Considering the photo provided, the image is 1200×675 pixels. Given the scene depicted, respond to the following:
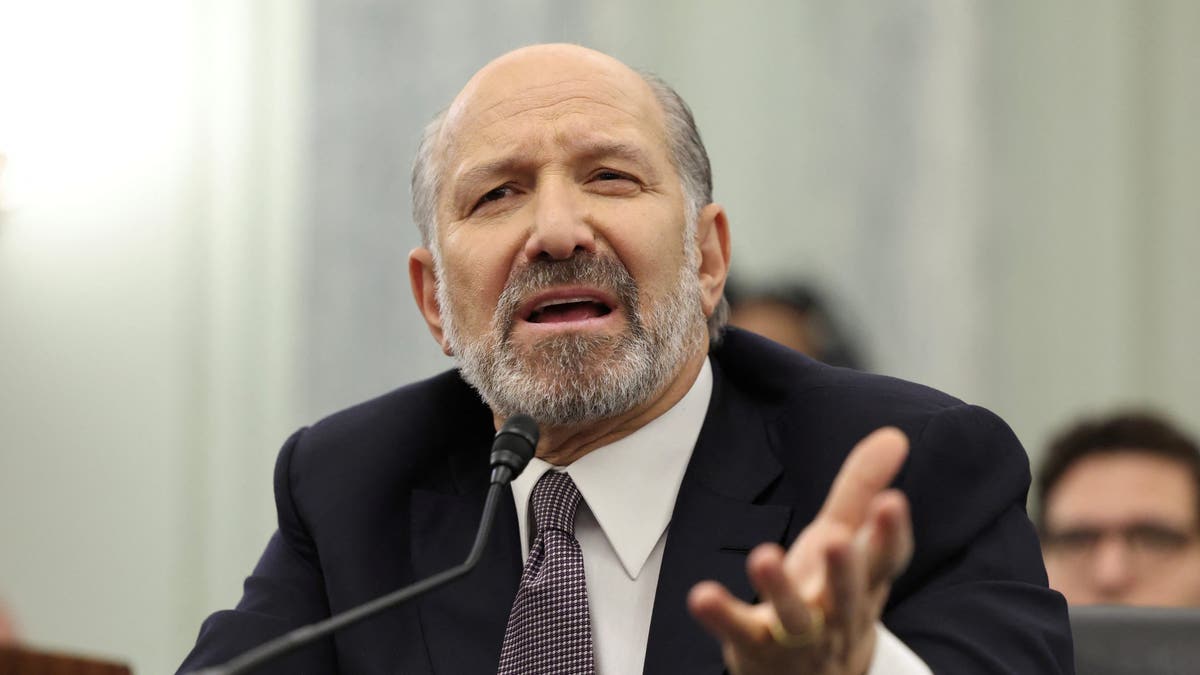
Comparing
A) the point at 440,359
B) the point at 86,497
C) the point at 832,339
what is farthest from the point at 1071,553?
the point at 86,497

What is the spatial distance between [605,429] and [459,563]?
0.88ft

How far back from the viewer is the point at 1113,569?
9.98 ft

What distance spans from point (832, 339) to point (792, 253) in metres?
0.51

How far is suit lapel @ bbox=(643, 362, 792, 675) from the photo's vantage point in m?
1.82

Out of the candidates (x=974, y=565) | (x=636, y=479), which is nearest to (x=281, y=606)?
(x=636, y=479)

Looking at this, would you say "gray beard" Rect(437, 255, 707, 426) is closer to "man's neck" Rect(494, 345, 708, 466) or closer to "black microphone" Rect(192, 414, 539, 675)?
"man's neck" Rect(494, 345, 708, 466)

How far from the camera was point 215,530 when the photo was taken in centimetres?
404

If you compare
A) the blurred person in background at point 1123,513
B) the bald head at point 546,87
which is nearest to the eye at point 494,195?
the bald head at point 546,87

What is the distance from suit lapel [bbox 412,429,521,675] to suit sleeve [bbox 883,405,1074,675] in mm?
505

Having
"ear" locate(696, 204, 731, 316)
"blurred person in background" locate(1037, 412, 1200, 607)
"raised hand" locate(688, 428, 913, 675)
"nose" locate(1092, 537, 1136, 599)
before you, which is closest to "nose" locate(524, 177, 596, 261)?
"ear" locate(696, 204, 731, 316)

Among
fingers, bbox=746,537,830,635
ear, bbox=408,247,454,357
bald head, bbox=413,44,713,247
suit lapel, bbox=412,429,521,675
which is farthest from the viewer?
ear, bbox=408,247,454,357

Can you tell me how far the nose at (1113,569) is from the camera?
3.04 meters

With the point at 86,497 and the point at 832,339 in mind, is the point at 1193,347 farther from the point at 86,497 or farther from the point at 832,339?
the point at 86,497

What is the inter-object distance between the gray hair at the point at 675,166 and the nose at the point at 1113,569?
116cm
